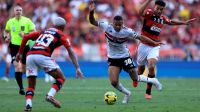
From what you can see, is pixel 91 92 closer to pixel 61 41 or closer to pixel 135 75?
pixel 135 75

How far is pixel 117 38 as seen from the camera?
646 inches

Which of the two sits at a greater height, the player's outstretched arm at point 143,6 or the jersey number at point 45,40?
the player's outstretched arm at point 143,6

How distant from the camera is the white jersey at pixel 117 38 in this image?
53.1 ft

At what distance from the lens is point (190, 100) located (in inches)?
671

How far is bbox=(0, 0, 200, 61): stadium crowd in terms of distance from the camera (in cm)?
3188

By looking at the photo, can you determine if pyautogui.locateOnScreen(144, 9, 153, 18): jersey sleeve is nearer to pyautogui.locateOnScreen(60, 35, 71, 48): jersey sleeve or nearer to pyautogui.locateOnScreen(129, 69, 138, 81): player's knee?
pyautogui.locateOnScreen(129, 69, 138, 81): player's knee

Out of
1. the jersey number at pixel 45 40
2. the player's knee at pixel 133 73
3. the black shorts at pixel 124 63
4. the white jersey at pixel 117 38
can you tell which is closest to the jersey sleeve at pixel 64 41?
the jersey number at pixel 45 40

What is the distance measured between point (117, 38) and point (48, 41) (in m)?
2.78

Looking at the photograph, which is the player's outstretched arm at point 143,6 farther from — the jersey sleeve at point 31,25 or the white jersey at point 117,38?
the jersey sleeve at point 31,25

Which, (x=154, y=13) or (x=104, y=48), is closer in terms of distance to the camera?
(x=154, y=13)

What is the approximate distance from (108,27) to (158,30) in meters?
2.40

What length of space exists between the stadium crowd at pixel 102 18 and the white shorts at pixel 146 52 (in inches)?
502

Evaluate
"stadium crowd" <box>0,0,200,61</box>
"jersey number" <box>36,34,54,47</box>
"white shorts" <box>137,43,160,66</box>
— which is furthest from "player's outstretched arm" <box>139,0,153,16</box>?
"stadium crowd" <box>0,0,200,61</box>

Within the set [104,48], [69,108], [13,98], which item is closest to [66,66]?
[104,48]
